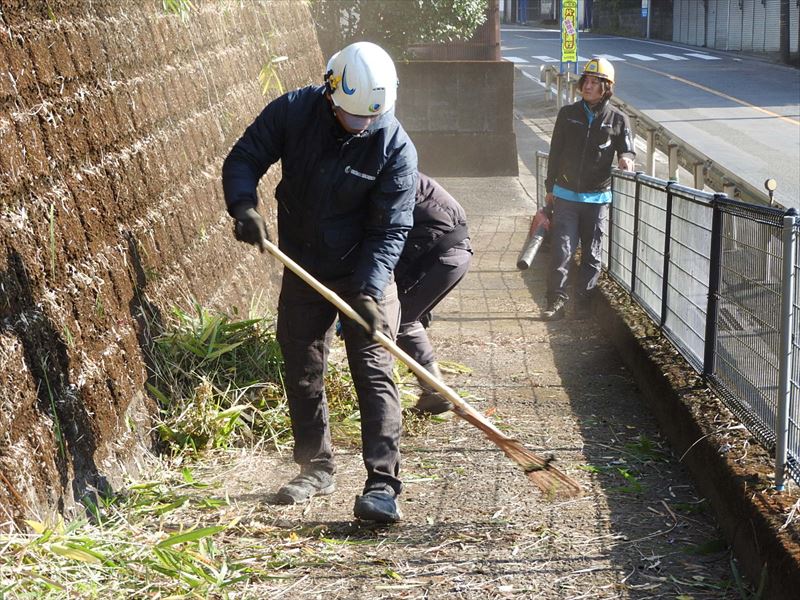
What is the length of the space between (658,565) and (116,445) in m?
2.41

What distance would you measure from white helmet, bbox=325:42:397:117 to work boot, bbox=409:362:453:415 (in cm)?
212

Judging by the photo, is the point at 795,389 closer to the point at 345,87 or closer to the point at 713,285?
the point at 713,285

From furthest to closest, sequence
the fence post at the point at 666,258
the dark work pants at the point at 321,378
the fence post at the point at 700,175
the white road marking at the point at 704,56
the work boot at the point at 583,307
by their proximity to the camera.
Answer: the white road marking at the point at 704,56 < the fence post at the point at 700,175 < the work boot at the point at 583,307 < the fence post at the point at 666,258 < the dark work pants at the point at 321,378

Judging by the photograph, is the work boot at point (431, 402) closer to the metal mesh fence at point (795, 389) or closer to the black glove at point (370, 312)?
the black glove at point (370, 312)

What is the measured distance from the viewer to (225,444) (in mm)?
5594

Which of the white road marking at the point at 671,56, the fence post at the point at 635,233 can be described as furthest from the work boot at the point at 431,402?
the white road marking at the point at 671,56

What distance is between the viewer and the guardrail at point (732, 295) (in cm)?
437

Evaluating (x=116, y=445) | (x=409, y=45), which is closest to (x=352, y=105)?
(x=116, y=445)

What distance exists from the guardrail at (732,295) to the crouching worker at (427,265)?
1.37 meters

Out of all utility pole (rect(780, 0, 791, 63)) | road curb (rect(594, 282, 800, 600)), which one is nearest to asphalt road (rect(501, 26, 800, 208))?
utility pole (rect(780, 0, 791, 63))

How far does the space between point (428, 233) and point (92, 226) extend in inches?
78.5

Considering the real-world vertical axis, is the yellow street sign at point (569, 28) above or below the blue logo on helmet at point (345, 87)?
above

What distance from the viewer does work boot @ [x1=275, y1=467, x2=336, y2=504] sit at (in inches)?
196

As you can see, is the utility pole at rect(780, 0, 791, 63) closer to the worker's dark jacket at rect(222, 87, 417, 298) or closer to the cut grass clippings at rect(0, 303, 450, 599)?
the cut grass clippings at rect(0, 303, 450, 599)
